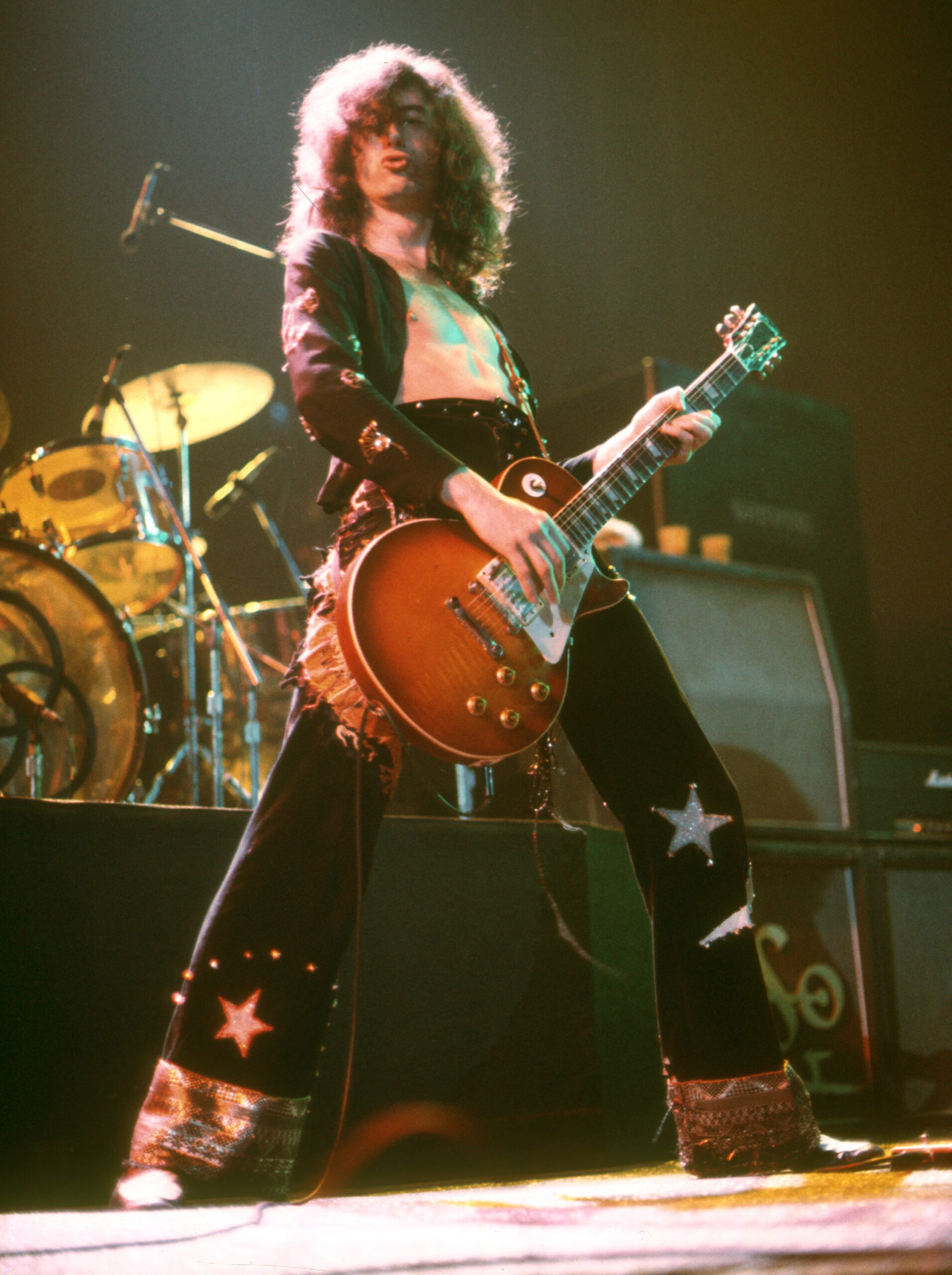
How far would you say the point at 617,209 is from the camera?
139 inches

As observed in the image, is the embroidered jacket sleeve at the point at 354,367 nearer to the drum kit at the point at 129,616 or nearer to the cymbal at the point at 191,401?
the drum kit at the point at 129,616

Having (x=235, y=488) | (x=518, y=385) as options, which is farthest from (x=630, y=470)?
(x=235, y=488)

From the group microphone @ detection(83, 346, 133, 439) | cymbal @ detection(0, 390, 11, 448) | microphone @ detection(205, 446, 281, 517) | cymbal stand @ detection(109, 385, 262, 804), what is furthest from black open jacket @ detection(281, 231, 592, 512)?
microphone @ detection(205, 446, 281, 517)

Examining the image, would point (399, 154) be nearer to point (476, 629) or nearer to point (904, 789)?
point (476, 629)

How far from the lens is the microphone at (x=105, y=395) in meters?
3.46

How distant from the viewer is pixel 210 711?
3795 mm

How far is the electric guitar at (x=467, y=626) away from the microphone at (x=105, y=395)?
2196 mm

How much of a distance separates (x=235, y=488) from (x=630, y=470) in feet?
8.63

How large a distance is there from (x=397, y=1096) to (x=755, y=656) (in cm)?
149

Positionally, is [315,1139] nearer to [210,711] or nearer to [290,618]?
[210,711]

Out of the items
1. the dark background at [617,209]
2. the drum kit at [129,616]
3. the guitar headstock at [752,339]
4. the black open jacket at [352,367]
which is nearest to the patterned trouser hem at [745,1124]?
the black open jacket at [352,367]

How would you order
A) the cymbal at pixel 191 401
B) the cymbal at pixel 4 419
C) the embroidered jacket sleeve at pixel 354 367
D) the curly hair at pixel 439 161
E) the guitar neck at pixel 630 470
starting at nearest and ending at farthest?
1. the embroidered jacket sleeve at pixel 354 367
2. the guitar neck at pixel 630 470
3. the curly hair at pixel 439 161
4. the cymbal at pixel 4 419
5. the cymbal at pixel 191 401

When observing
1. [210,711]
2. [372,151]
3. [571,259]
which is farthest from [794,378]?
[372,151]

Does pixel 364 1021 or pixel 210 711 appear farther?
pixel 210 711
